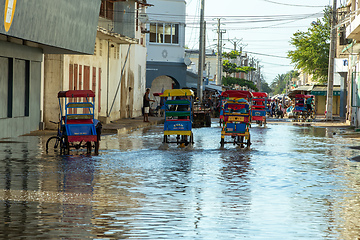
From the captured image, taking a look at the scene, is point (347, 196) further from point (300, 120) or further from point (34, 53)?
point (300, 120)

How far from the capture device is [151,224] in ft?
26.8

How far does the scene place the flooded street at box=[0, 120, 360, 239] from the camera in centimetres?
789

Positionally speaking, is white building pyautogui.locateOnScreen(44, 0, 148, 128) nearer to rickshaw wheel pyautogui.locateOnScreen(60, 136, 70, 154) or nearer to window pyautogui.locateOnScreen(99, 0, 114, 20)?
window pyautogui.locateOnScreen(99, 0, 114, 20)

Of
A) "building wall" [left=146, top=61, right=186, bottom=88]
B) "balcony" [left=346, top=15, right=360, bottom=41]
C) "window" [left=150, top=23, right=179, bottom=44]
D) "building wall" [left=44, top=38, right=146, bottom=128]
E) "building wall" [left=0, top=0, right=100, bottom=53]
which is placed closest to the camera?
"building wall" [left=0, top=0, right=100, bottom=53]

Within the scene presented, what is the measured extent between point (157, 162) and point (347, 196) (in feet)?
20.1

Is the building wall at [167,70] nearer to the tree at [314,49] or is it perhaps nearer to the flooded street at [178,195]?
the tree at [314,49]

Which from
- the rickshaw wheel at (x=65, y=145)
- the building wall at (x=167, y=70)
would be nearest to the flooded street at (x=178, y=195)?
the rickshaw wheel at (x=65, y=145)

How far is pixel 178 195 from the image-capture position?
422 inches

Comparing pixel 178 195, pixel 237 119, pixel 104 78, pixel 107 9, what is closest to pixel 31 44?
pixel 237 119

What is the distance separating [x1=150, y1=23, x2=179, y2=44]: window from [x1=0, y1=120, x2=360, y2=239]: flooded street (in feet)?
137

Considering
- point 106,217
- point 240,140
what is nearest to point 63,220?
point 106,217

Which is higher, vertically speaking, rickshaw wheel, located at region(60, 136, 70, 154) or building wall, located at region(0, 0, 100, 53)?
building wall, located at region(0, 0, 100, 53)

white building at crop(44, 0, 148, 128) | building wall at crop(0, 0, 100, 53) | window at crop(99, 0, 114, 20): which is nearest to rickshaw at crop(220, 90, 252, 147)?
building wall at crop(0, 0, 100, 53)

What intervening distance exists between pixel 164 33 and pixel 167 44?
1.02 m
